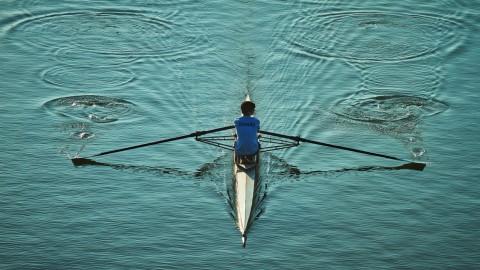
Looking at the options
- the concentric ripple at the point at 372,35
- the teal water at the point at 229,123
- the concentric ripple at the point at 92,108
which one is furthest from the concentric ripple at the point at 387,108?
the concentric ripple at the point at 92,108

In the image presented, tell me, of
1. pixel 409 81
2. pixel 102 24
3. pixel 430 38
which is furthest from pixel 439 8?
pixel 102 24

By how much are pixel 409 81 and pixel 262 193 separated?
7.92 m

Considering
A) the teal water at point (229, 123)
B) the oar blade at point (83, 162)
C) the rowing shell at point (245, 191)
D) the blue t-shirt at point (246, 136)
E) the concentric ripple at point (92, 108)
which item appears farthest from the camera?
the concentric ripple at point (92, 108)

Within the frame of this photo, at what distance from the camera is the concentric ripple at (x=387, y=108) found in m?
23.0

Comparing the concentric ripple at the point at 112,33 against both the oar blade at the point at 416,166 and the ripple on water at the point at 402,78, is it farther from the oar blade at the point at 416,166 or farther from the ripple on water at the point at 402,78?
the oar blade at the point at 416,166

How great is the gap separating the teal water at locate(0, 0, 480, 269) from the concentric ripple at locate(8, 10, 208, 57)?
76mm

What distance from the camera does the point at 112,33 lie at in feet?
91.1

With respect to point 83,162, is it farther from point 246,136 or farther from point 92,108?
point 246,136

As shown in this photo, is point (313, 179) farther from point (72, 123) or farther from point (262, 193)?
point (72, 123)

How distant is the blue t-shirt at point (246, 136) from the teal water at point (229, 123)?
934mm

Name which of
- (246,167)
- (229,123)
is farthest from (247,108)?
(229,123)

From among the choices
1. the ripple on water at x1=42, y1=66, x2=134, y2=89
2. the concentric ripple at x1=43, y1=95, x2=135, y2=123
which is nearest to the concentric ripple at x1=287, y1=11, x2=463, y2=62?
the ripple on water at x1=42, y1=66, x2=134, y2=89

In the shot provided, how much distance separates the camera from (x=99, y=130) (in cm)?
2202

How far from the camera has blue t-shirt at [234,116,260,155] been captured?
1942cm
